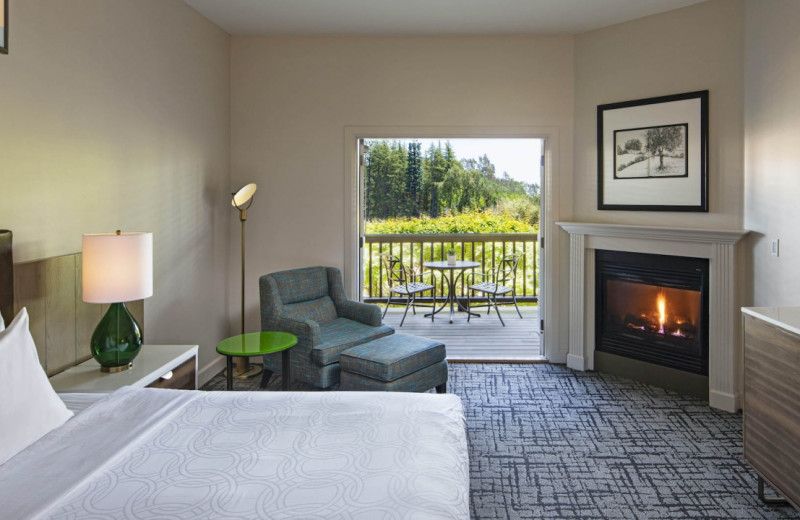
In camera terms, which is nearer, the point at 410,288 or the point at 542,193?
the point at 542,193

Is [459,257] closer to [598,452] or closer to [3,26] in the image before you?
[598,452]

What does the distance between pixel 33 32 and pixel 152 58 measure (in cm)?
100

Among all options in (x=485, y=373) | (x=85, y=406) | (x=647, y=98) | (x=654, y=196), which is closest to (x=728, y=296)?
(x=654, y=196)

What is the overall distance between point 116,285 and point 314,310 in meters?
1.85

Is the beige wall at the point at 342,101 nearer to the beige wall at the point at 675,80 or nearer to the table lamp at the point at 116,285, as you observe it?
the beige wall at the point at 675,80

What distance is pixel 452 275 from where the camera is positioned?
246 inches

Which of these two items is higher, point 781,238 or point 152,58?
point 152,58

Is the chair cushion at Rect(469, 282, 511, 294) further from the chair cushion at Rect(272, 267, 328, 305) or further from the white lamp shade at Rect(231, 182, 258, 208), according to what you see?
the white lamp shade at Rect(231, 182, 258, 208)

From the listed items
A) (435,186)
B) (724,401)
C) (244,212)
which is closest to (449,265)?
(435,186)

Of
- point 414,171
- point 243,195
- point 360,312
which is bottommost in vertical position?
point 360,312

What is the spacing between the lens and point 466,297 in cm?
686

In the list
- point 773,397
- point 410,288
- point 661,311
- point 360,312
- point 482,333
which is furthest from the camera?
point 410,288

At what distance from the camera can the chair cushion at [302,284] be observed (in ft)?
12.8

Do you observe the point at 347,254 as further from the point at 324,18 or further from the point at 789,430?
the point at 789,430
